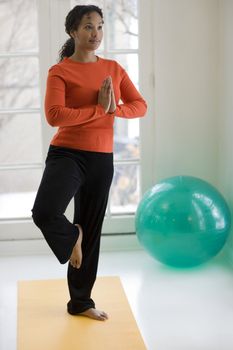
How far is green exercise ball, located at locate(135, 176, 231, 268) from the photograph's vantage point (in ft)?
13.4

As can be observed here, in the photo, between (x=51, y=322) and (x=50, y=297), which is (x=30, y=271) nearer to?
(x=50, y=297)

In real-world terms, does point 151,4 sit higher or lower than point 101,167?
higher

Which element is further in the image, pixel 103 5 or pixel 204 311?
pixel 103 5

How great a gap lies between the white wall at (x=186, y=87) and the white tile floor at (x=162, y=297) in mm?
767

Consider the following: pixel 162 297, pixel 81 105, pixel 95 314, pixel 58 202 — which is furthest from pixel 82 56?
pixel 162 297

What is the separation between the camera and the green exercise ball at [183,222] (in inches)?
161

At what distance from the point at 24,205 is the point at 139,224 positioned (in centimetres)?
119

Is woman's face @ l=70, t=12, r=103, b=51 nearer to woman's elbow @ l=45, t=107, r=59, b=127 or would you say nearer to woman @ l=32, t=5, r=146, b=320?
woman @ l=32, t=5, r=146, b=320

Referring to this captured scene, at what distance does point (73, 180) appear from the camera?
3.12 metres

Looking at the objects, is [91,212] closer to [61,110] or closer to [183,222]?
[61,110]

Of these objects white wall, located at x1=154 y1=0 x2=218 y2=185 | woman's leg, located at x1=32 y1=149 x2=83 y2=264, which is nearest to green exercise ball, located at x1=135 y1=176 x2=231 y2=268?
white wall, located at x1=154 y1=0 x2=218 y2=185

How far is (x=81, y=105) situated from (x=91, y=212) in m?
0.55

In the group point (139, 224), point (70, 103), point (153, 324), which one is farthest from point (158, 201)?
point (70, 103)

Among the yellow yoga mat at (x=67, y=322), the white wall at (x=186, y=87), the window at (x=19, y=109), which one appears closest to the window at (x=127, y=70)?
the white wall at (x=186, y=87)
